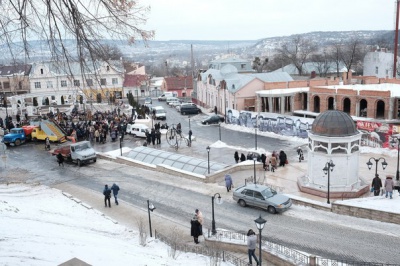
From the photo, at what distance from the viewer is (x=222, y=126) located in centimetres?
4750

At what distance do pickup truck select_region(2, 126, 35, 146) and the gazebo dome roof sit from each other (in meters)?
27.1

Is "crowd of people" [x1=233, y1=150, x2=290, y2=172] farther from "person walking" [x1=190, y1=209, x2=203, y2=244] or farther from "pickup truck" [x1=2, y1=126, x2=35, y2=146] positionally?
"pickup truck" [x1=2, y1=126, x2=35, y2=146]

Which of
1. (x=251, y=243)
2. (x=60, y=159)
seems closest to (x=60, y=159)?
(x=60, y=159)

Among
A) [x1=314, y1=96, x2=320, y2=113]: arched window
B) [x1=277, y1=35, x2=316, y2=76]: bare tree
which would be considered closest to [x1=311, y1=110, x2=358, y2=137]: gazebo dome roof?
[x1=314, y1=96, x2=320, y2=113]: arched window

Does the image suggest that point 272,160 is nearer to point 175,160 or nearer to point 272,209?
point 175,160

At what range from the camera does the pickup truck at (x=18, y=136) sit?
1457 inches

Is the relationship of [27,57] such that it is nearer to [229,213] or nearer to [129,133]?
[229,213]

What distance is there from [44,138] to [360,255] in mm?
31150

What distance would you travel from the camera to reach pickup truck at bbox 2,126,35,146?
37000 mm

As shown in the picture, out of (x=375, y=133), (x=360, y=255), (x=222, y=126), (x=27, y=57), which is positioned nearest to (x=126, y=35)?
(x=27, y=57)

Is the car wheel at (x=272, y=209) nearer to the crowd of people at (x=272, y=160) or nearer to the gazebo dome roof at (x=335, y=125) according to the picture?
the gazebo dome roof at (x=335, y=125)

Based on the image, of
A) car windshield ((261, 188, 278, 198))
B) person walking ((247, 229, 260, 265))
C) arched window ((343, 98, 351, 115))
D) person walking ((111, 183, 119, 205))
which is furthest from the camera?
arched window ((343, 98, 351, 115))

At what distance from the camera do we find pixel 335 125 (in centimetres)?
2203

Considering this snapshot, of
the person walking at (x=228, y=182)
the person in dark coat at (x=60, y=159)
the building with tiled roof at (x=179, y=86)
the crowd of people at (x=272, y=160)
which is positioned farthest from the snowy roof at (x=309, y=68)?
the person walking at (x=228, y=182)
